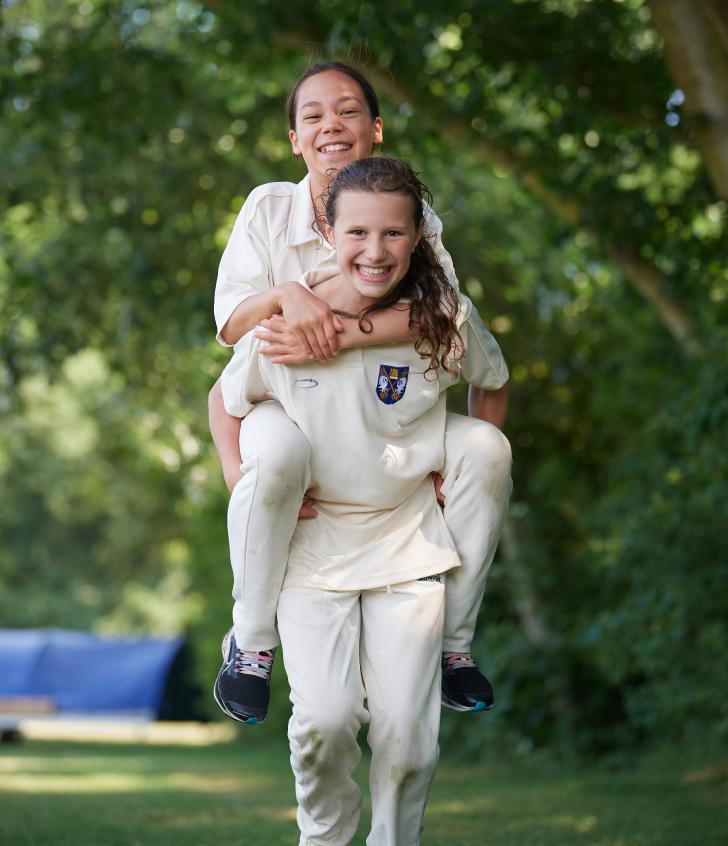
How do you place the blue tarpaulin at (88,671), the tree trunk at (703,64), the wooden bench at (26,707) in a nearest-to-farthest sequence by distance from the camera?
the tree trunk at (703,64) < the wooden bench at (26,707) < the blue tarpaulin at (88,671)

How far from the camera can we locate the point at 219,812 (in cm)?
973

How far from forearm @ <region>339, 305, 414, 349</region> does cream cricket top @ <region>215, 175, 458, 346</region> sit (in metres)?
0.22

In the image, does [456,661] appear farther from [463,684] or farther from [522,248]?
[522,248]

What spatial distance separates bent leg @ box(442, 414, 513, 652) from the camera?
12.4ft

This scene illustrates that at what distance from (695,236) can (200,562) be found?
1445 centimetres

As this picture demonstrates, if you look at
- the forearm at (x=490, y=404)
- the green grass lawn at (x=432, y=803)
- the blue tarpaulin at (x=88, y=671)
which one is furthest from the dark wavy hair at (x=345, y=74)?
the blue tarpaulin at (x=88, y=671)

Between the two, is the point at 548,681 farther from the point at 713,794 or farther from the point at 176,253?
the point at 176,253

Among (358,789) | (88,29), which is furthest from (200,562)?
(358,789)

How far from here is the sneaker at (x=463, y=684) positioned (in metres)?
3.81

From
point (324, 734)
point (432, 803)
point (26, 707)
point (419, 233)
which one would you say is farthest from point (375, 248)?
point (26, 707)

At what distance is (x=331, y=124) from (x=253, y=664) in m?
1.51

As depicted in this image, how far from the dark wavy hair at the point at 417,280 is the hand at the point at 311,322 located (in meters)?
0.10

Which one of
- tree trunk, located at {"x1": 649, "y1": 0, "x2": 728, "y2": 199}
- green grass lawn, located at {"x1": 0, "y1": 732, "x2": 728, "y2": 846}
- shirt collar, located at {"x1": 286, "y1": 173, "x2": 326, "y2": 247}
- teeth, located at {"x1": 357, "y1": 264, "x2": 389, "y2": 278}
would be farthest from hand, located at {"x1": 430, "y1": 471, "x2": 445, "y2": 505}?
tree trunk, located at {"x1": 649, "y1": 0, "x2": 728, "y2": 199}

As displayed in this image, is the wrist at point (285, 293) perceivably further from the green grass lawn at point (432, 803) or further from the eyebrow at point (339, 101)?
the green grass lawn at point (432, 803)
